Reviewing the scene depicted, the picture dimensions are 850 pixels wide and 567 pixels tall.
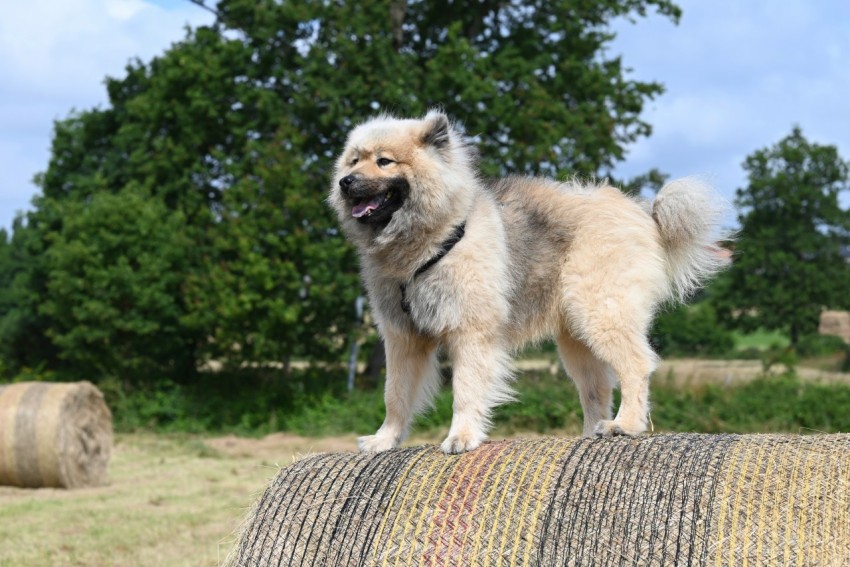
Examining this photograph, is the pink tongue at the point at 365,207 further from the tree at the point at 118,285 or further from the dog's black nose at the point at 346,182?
the tree at the point at 118,285

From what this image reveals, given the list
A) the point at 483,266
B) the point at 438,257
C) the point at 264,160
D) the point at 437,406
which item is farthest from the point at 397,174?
the point at 264,160

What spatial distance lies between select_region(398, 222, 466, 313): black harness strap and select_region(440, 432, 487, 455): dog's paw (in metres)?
0.67

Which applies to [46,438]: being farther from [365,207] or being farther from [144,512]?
[365,207]

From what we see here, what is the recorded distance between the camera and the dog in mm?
4699

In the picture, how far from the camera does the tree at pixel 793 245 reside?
3631cm

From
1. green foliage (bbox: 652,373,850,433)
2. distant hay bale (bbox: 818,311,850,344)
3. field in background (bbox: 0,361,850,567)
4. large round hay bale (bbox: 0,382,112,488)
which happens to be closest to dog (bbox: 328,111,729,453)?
field in background (bbox: 0,361,850,567)

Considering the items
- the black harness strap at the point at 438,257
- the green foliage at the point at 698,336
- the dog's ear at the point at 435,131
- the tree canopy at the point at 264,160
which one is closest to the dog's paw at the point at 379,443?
the black harness strap at the point at 438,257

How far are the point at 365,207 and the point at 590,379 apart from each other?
158 centimetres

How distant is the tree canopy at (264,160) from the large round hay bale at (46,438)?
234 inches

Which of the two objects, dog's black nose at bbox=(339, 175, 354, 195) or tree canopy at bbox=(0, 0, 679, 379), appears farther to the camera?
tree canopy at bbox=(0, 0, 679, 379)

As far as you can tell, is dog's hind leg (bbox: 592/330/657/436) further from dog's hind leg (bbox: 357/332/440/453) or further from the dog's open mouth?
the dog's open mouth

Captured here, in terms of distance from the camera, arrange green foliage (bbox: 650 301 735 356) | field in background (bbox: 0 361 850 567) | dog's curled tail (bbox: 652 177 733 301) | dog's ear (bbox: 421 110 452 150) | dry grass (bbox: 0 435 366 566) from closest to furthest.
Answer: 1. dog's ear (bbox: 421 110 452 150)
2. dog's curled tail (bbox: 652 177 733 301)
3. dry grass (bbox: 0 435 366 566)
4. field in background (bbox: 0 361 850 567)
5. green foliage (bbox: 650 301 735 356)

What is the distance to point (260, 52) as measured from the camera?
781 inches

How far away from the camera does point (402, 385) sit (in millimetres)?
4996
